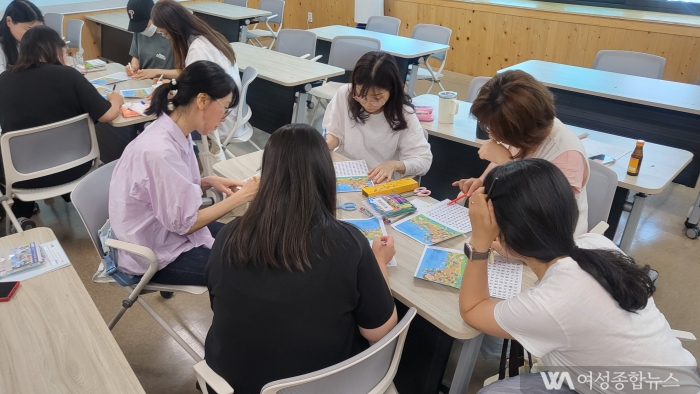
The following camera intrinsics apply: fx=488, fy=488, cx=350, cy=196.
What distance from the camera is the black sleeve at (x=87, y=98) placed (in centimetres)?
242

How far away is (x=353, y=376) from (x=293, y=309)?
203 mm

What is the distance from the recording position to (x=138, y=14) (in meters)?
3.42

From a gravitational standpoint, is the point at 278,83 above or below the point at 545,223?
below

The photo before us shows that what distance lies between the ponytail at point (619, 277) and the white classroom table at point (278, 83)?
2439mm

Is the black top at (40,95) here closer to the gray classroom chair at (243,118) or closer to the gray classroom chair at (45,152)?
the gray classroom chair at (45,152)

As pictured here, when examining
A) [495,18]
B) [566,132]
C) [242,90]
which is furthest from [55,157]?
[495,18]

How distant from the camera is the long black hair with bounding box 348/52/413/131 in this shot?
2.03 metres

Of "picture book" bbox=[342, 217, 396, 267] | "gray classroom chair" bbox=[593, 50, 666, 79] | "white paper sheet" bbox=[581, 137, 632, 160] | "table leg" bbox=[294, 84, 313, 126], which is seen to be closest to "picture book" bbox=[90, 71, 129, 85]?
"table leg" bbox=[294, 84, 313, 126]

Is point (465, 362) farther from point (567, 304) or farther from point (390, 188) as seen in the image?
point (390, 188)

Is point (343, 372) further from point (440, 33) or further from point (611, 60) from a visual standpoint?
point (440, 33)

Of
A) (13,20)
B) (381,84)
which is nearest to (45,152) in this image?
(13,20)

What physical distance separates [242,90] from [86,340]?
203cm

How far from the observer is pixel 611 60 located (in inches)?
148

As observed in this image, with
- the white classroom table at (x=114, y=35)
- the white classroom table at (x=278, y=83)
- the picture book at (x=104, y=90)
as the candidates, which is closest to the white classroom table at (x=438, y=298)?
the white classroom table at (x=278, y=83)
